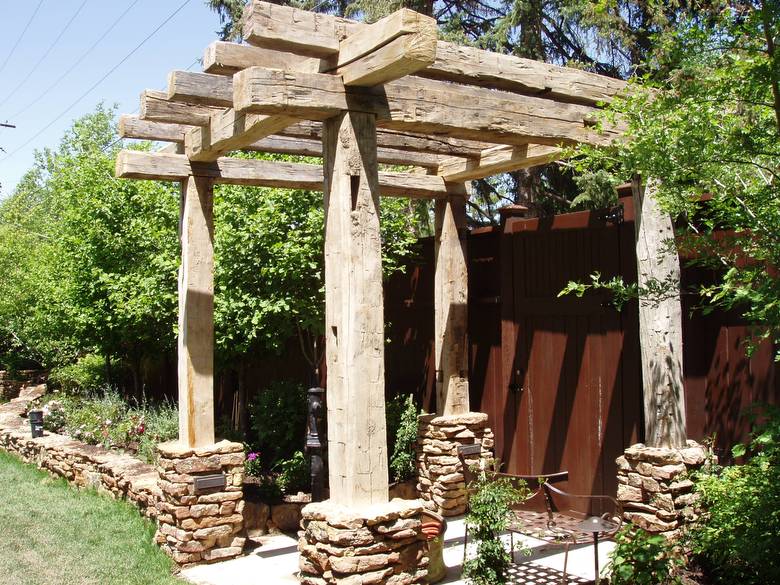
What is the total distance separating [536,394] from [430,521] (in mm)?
2247

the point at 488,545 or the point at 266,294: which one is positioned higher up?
the point at 266,294

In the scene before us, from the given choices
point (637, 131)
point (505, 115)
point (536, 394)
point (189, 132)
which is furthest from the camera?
point (536, 394)

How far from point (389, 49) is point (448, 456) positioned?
4.42m

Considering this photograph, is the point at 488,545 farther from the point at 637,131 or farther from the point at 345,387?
the point at 637,131

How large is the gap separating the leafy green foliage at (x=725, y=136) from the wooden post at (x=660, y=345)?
124 cm

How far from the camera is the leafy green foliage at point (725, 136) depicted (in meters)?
3.62

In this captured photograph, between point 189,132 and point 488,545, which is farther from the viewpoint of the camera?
point 189,132

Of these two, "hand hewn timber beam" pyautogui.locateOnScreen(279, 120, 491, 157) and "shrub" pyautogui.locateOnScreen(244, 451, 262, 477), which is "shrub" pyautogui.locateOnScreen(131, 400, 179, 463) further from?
"hand hewn timber beam" pyautogui.locateOnScreen(279, 120, 491, 157)

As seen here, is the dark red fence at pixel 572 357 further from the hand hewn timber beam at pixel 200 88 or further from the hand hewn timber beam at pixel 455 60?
the hand hewn timber beam at pixel 200 88

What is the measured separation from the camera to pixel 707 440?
5918 millimetres

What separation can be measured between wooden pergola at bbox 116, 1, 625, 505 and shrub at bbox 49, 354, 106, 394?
9264 mm

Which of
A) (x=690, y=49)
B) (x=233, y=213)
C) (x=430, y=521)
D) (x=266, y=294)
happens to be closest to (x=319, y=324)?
(x=266, y=294)

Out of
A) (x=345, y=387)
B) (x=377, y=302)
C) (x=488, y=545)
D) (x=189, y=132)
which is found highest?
(x=189, y=132)

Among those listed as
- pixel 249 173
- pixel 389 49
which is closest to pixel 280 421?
pixel 249 173
